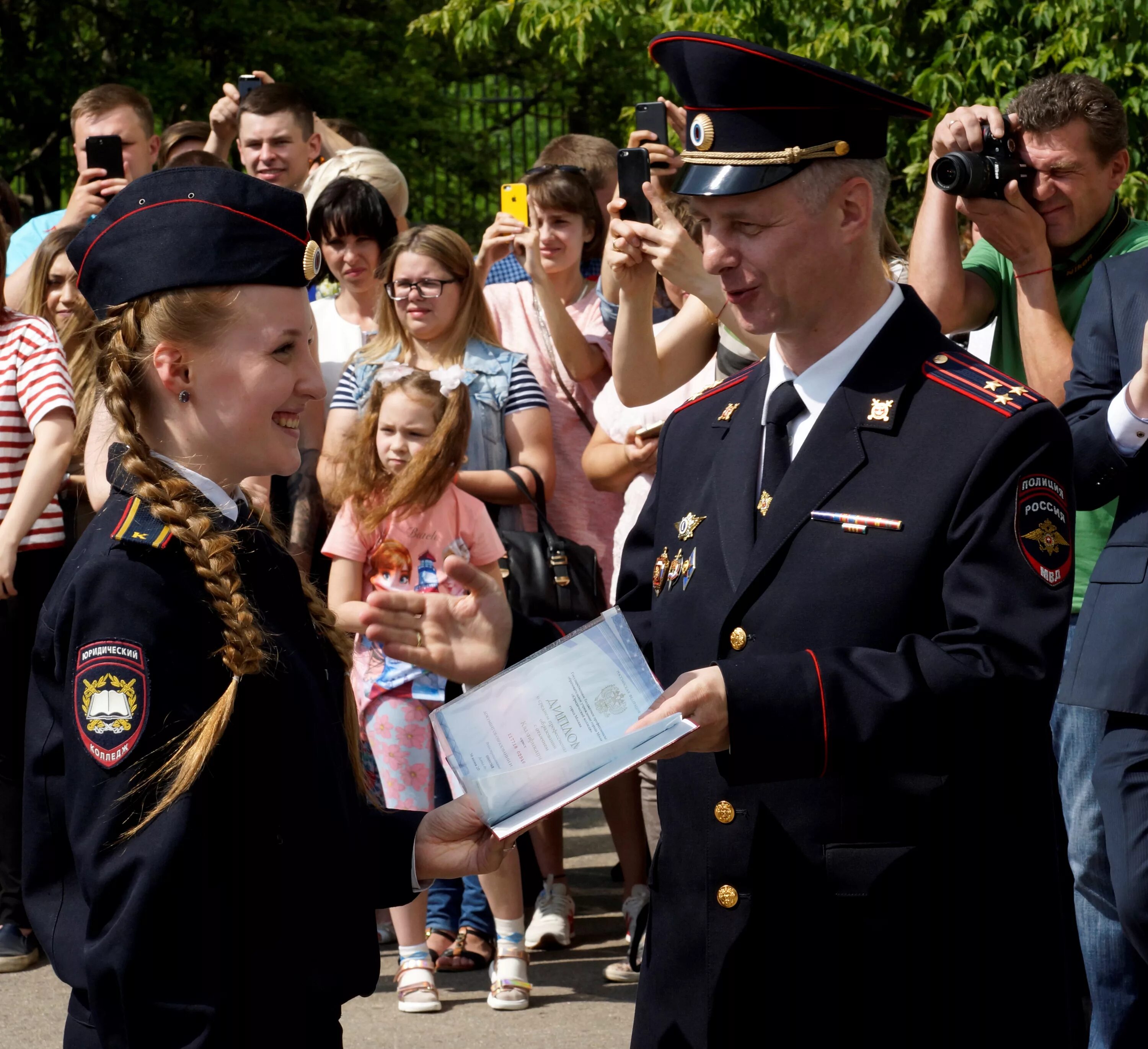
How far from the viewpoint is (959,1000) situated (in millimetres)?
2215

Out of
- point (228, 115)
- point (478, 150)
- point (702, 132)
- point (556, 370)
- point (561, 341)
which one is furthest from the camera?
point (478, 150)

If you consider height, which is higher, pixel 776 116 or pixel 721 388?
Answer: pixel 776 116

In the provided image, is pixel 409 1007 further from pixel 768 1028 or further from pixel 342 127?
pixel 342 127

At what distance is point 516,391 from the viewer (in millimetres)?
5242

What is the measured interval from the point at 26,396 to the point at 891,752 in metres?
3.74

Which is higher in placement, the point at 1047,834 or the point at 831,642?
the point at 831,642

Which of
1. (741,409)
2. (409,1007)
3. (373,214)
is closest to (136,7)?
(373,214)

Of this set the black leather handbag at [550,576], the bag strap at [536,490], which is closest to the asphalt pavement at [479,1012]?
the black leather handbag at [550,576]

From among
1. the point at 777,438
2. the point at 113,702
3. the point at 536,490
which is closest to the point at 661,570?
the point at 777,438

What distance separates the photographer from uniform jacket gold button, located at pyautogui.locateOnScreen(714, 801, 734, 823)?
2.30 meters

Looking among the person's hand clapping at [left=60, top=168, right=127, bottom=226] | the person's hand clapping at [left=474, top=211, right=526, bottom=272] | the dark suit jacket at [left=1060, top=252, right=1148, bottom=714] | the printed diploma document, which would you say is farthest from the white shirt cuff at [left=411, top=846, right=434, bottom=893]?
the person's hand clapping at [left=60, top=168, right=127, bottom=226]

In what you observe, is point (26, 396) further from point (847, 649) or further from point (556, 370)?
point (847, 649)

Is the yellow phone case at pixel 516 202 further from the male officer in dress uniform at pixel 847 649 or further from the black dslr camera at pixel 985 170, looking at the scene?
the male officer in dress uniform at pixel 847 649

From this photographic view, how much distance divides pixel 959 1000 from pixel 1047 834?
0.27 metres
